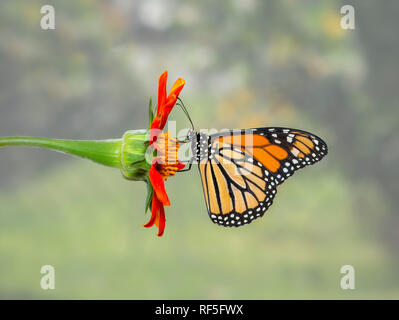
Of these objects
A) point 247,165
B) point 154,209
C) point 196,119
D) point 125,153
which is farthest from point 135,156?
point 196,119

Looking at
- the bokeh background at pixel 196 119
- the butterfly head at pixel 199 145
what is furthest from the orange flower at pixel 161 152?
the bokeh background at pixel 196 119

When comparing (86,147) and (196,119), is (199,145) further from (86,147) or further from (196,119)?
(196,119)

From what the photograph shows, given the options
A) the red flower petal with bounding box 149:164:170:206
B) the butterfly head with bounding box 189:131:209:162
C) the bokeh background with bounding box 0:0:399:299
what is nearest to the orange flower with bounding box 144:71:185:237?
the red flower petal with bounding box 149:164:170:206

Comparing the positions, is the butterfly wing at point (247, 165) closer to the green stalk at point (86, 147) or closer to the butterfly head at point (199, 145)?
the butterfly head at point (199, 145)

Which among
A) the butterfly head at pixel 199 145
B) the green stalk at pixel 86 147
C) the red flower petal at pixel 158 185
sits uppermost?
the butterfly head at pixel 199 145

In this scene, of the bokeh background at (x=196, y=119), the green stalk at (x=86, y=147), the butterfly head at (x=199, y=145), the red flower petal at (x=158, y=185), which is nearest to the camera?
the green stalk at (x=86, y=147)

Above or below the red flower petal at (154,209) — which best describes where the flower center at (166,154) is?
above
